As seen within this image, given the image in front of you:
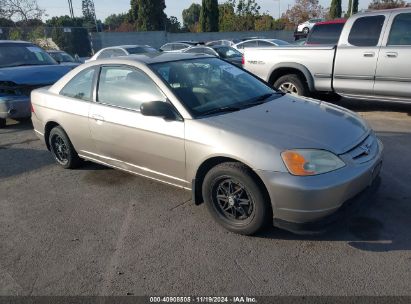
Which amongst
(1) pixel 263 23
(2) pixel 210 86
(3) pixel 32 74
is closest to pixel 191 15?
(1) pixel 263 23

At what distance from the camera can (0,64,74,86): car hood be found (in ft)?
24.6

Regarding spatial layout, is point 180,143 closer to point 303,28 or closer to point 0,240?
point 0,240

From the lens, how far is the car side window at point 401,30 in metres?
6.19

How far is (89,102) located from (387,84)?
4952mm

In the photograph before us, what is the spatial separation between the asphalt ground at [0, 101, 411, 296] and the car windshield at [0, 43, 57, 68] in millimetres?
4874

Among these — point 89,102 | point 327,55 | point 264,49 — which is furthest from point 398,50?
point 89,102

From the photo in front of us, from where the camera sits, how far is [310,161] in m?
2.96

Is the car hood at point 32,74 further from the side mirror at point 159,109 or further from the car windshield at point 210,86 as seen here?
the side mirror at point 159,109

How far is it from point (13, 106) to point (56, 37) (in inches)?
906

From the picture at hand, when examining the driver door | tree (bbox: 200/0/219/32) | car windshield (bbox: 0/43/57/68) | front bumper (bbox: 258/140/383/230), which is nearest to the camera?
front bumper (bbox: 258/140/383/230)

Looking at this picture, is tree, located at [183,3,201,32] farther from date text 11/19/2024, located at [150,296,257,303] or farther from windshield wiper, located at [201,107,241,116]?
date text 11/19/2024, located at [150,296,257,303]

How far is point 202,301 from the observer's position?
8.63ft

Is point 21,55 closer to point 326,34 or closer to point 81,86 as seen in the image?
point 81,86

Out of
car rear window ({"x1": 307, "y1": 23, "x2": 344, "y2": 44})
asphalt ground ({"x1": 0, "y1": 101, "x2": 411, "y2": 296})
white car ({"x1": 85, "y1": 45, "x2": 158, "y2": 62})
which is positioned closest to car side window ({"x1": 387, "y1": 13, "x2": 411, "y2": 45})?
car rear window ({"x1": 307, "y1": 23, "x2": 344, "y2": 44})
